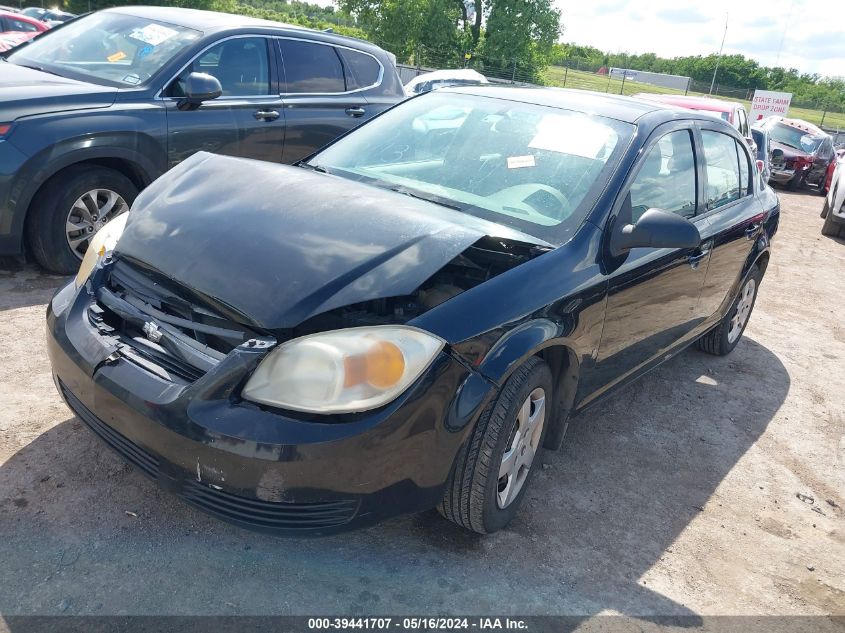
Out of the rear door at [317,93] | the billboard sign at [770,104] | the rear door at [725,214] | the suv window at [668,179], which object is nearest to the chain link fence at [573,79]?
the billboard sign at [770,104]

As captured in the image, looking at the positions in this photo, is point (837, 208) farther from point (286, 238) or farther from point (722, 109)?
point (286, 238)

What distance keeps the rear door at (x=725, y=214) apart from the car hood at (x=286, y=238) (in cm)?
175

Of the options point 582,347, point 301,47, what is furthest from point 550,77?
point 582,347

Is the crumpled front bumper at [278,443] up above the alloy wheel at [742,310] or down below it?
above

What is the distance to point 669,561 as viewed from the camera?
287 centimetres

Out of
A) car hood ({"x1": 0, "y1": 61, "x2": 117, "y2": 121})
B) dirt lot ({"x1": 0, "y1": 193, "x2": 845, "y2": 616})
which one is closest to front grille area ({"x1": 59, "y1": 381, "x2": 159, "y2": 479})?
dirt lot ({"x1": 0, "y1": 193, "x2": 845, "y2": 616})

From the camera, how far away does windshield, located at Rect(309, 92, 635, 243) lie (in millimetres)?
3027

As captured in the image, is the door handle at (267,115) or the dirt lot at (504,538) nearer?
the dirt lot at (504,538)

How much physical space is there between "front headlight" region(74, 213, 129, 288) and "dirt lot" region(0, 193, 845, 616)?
653 millimetres

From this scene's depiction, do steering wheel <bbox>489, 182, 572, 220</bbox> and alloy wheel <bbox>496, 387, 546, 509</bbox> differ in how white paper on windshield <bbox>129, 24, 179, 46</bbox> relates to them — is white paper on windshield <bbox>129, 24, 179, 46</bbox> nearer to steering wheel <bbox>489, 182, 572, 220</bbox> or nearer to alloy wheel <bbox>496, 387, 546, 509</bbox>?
steering wheel <bbox>489, 182, 572, 220</bbox>

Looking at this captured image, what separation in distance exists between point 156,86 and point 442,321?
3.75 meters

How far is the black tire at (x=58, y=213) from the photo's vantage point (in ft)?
15.0

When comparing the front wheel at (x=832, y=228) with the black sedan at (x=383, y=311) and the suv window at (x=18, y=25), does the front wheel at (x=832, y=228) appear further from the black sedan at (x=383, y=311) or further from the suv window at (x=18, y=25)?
the suv window at (x=18, y=25)

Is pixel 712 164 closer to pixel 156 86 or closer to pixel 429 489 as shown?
pixel 429 489
